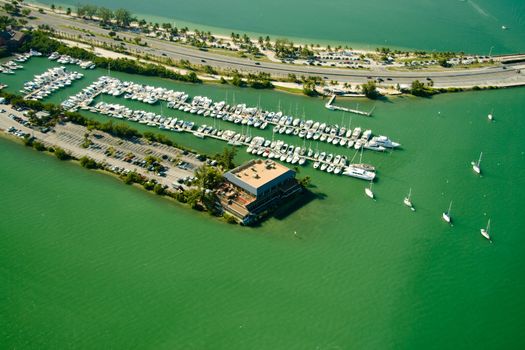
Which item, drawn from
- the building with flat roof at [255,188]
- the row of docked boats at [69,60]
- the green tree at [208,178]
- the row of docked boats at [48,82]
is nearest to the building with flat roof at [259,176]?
the building with flat roof at [255,188]

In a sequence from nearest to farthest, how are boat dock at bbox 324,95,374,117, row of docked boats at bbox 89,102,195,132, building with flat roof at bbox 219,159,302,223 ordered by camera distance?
building with flat roof at bbox 219,159,302,223, row of docked boats at bbox 89,102,195,132, boat dock at bbox 324,95,374,117

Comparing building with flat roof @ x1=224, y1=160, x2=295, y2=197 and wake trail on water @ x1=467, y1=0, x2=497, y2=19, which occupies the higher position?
wake trail on water @ x1=467, y1=0, x2=497, y2=19

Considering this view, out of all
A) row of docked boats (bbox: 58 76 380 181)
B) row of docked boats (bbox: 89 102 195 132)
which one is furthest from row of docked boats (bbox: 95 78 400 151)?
row of docked boats (bbox: 89 102 195 132)

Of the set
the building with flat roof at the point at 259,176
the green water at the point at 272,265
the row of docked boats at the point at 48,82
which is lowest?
the green water at the point at 272,265

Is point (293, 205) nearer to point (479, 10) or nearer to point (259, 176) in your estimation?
point (259, 176)

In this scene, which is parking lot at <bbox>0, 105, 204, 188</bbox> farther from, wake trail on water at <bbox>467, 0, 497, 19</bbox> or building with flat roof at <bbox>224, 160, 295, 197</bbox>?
wake trail on water at <bbox>467, 0, 497, 19</bbox>

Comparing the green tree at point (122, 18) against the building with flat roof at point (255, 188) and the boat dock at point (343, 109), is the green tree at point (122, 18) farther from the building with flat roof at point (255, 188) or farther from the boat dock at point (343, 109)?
the building with flat roof at point (255, 188)

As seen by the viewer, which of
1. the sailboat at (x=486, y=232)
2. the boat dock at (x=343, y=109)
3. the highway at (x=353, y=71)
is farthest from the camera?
the highway at (x=353, y=71)

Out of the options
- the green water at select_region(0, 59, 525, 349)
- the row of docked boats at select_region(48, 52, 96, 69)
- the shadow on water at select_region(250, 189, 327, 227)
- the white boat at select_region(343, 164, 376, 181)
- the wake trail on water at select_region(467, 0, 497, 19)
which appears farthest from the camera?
the wake trail on water at select_region(467, 0, 497, 19)
